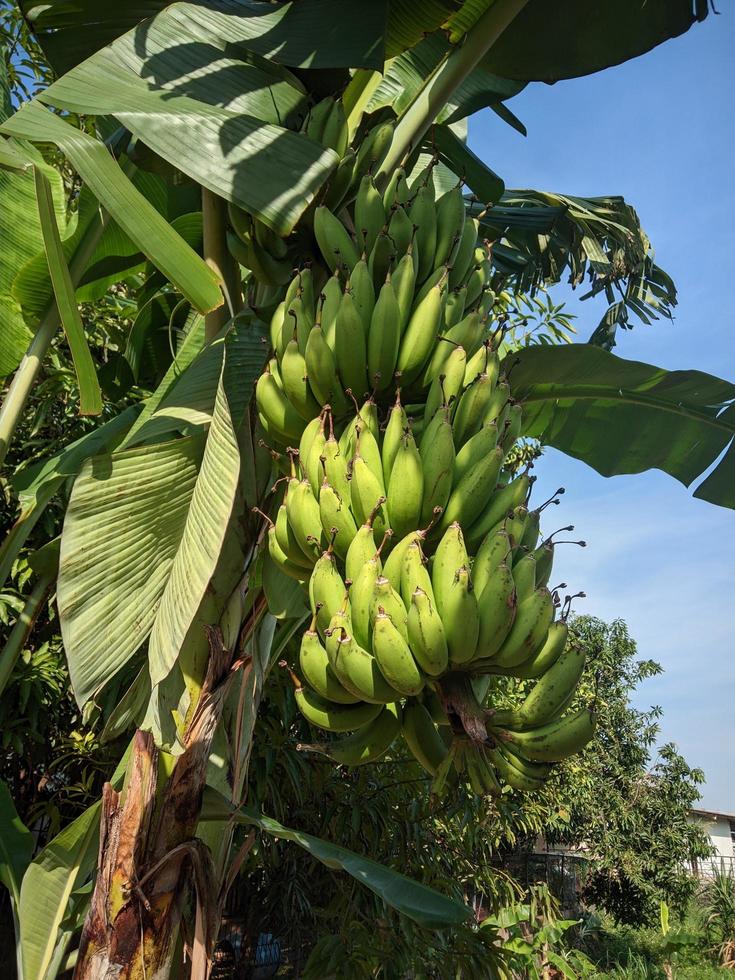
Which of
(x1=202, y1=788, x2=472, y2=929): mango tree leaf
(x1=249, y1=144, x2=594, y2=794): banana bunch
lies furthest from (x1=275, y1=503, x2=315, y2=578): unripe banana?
(x1=202, y1=788, x2=472, y2=929): mango tree leaf

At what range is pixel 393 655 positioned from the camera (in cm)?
107

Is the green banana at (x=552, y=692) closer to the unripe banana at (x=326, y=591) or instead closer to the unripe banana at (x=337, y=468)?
the unripe banana at (x=326, y=591)

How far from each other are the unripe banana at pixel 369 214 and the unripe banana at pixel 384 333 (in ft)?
0.65

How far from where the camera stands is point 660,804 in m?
12.4

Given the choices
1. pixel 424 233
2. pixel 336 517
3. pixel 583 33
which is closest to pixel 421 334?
pixel 424 233

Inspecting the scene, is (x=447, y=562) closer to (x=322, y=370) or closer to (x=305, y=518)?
(x=305, y=518)

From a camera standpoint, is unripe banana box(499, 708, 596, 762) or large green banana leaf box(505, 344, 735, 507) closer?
unripe banana box(499, 708, 596, 762)

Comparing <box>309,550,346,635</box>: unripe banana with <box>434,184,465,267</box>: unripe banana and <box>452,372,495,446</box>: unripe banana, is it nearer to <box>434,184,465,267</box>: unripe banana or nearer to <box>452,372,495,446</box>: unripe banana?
<box>452,372,495,446</box>: unripe banana

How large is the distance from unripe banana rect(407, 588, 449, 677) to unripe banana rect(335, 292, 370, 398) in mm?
511

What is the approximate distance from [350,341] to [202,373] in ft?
1.29

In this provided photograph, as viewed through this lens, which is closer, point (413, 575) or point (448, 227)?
point (413, 575)

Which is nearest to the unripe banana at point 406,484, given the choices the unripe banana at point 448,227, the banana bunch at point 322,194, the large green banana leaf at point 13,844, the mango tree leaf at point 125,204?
the mango tree leaf at point 125,204

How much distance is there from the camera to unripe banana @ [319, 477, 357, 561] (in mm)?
1246

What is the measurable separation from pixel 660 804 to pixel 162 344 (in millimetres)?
12796
